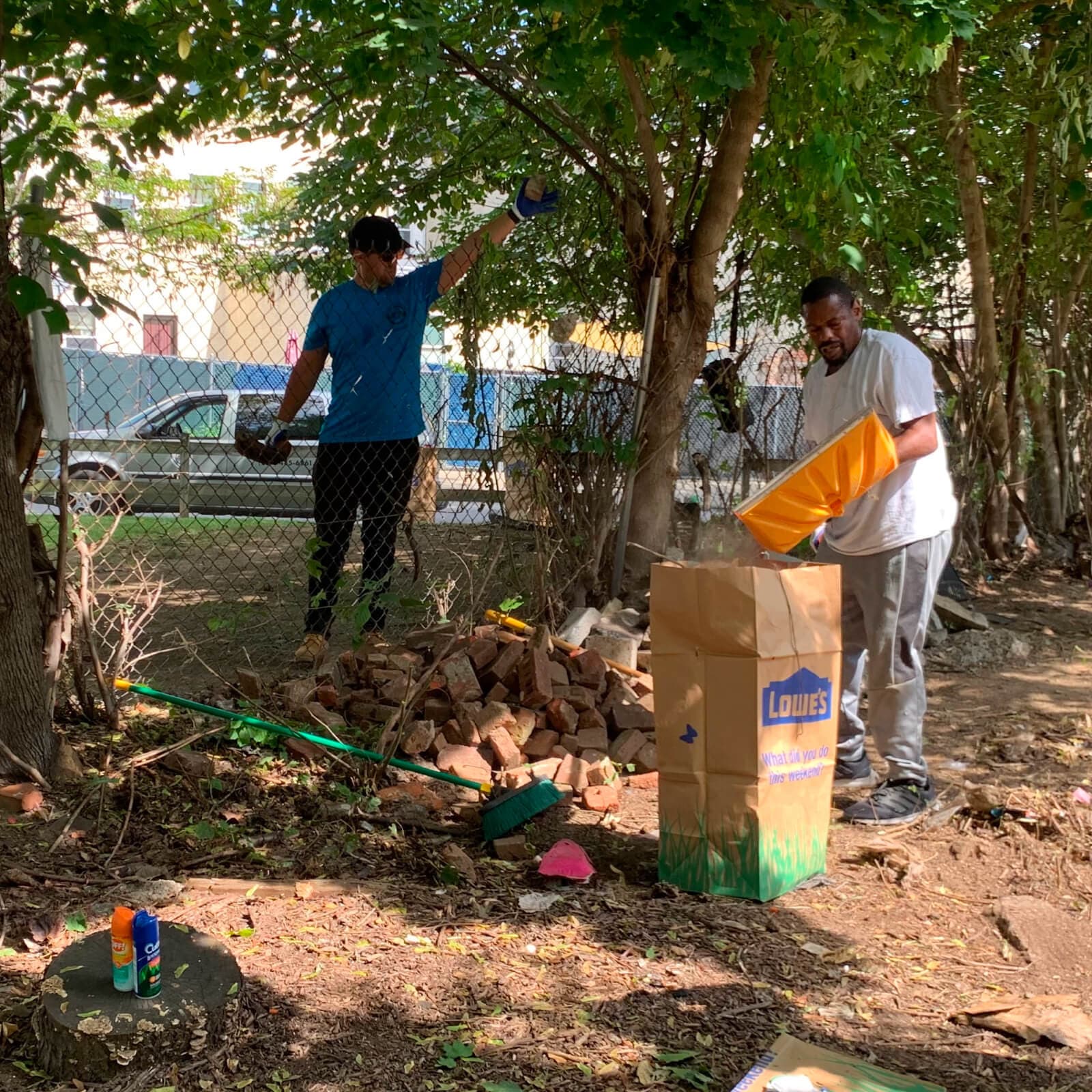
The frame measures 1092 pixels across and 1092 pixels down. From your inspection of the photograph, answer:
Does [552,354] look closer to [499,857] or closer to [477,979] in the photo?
[499,857]

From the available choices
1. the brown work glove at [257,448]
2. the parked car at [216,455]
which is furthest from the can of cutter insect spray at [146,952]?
the parked car at [216,455]

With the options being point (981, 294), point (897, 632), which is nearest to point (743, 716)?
point (897, 632)

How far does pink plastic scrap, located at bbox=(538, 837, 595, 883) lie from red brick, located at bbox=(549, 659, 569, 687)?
1286 millimetres

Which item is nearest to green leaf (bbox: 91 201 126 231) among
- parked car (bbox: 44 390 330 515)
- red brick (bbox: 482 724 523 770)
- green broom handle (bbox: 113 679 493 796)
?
green broom handle (bbox: 113 679 493 796)

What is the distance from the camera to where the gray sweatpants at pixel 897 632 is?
12.2ft

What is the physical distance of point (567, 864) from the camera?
10.5 ft

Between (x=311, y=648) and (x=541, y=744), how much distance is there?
1.22 m

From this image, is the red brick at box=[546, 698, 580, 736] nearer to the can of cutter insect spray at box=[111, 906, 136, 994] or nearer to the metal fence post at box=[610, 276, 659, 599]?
the metal fence post at box=[610, 276, 659, 599]

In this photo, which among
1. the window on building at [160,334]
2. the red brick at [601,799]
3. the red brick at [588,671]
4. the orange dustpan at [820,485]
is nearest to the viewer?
the orange dustpan at [820,485]

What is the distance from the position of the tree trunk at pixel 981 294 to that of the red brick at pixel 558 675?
4243 millimetres

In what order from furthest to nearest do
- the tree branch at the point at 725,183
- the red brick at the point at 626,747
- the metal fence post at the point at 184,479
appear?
the metal fence post at the point at 184,479, the tree branch at the point at 725,183, the red brick at the point at 626,747

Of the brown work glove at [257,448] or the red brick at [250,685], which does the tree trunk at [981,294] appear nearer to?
the brown work glove at [257,448]

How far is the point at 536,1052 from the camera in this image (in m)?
2.36

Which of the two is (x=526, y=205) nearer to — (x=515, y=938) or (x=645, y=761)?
(x=645, y=761)
